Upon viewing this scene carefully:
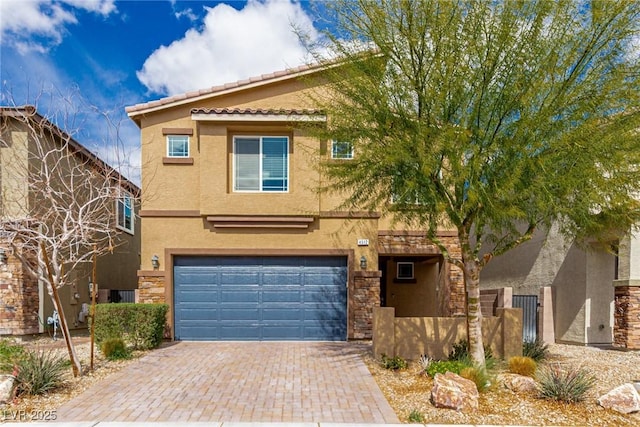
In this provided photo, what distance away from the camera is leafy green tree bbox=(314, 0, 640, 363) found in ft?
23.5

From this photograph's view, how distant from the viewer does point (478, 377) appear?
7340 millimetres

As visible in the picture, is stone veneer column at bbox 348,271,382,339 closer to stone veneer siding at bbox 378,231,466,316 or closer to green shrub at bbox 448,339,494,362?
stone veneer siding at bbox 378,231,466,316

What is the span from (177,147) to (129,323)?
17.5 ft

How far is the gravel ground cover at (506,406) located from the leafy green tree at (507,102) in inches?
123

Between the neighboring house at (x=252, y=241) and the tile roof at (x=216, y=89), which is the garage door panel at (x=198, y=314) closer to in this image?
the neighboring house at (x=252, y=241)

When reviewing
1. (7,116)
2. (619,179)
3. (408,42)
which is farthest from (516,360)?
(7,116)

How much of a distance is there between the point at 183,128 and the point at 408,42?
7.87 m

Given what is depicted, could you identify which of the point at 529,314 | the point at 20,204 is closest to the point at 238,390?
the point at 20,204

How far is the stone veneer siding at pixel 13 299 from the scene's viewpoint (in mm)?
12414

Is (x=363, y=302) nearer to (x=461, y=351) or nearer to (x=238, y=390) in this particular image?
(x=461, y=351)

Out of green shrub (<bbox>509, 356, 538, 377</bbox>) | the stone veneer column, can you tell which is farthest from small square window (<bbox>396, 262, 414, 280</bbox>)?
green shrub (<bbox>509, 356, 538, 377</bbox>)

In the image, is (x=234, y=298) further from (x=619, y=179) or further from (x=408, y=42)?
(x=619, y=179)

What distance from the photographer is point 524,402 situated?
6.89 meters

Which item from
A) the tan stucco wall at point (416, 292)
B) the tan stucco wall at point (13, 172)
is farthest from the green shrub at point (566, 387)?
the tan stucco wall at point (13, 172)
